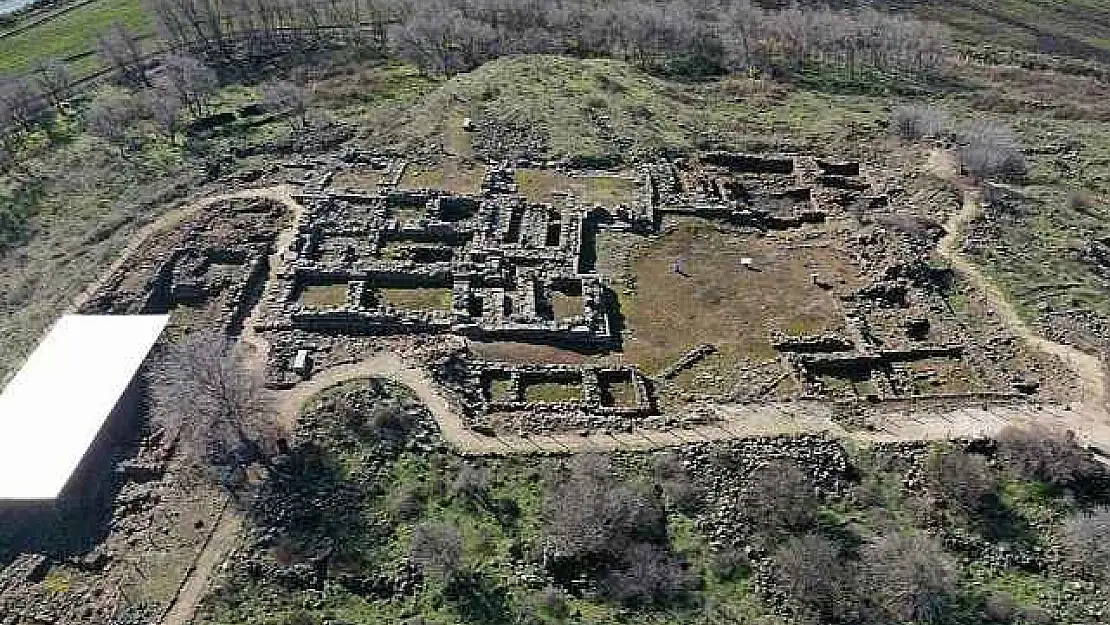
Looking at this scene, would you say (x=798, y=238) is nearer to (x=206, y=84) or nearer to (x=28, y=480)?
(x=28, y=480)

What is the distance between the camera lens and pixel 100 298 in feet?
178

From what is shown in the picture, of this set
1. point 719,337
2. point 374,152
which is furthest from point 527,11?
point 719,337

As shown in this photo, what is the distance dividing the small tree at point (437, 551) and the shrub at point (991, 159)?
51.0 m

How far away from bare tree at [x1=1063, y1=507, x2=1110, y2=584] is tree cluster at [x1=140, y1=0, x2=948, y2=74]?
2416 inches

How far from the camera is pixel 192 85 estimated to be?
3182 inches

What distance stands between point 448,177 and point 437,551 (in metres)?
36.8

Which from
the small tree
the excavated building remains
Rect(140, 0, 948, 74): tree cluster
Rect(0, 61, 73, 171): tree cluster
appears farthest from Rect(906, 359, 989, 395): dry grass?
Rect(0, 61, 73, 171): tree cluster

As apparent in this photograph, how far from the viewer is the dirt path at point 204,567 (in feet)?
118

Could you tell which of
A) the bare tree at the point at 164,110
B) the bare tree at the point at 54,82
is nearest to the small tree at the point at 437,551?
the bare tree at the point at 164,110

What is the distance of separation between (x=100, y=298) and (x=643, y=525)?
3749cm

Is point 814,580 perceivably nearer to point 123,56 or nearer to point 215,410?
point 215,410

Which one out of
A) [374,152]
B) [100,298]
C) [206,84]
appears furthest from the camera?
[206,84]

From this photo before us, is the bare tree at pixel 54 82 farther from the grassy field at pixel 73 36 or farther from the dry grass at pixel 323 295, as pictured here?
the dry grass at pixel 323 295

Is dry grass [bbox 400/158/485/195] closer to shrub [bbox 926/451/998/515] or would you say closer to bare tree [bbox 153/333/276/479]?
bare tree [bbox 153/333/276/479]
